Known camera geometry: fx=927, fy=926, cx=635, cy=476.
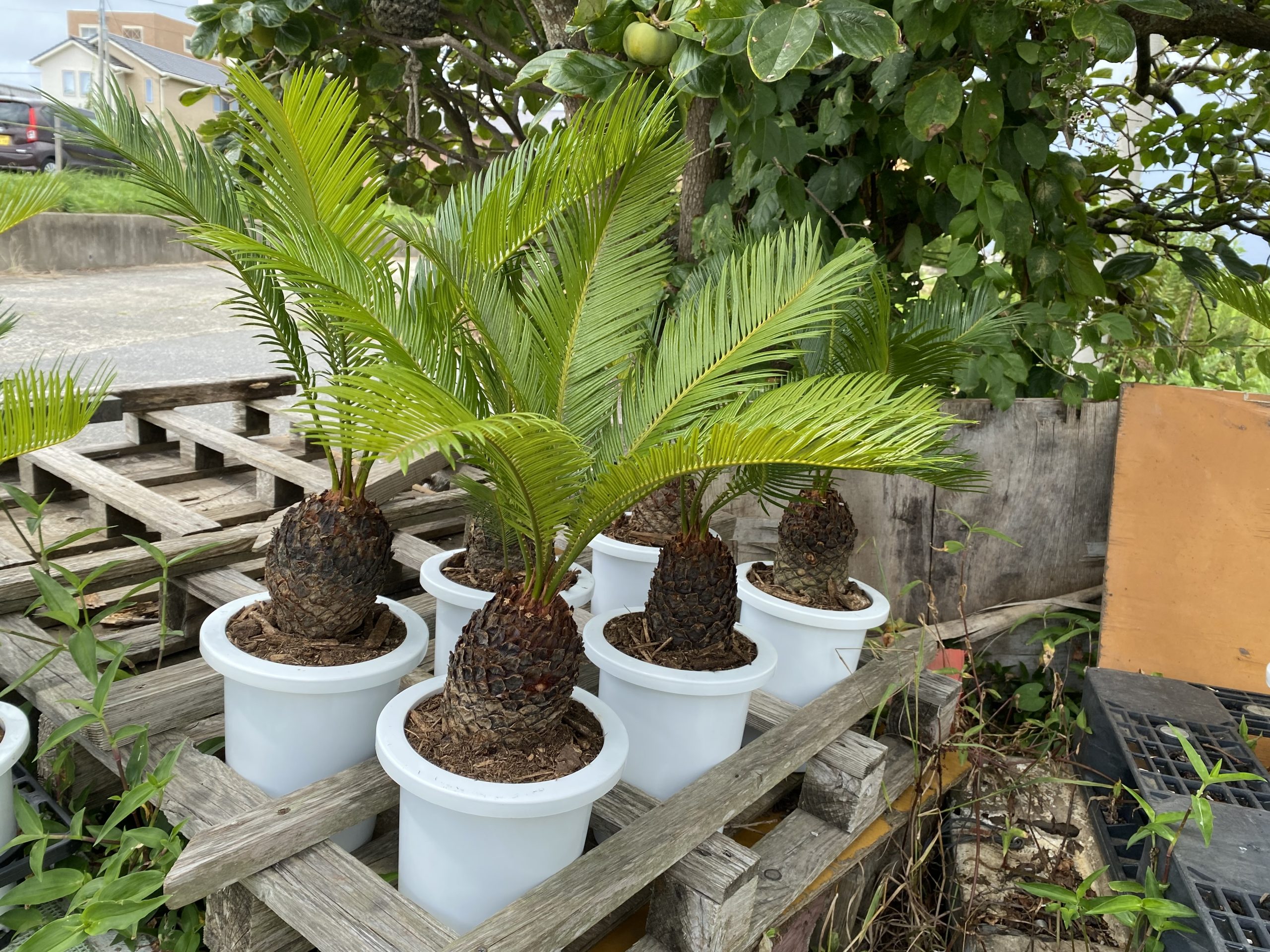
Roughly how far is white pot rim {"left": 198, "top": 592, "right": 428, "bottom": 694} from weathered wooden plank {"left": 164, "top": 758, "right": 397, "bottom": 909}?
0.44 feet

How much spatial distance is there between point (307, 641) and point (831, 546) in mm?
1091

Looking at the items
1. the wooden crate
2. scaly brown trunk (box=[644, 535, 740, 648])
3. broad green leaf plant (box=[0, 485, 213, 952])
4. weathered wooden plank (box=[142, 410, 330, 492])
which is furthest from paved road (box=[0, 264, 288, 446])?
scaly brown trunk (box=[644, 535, 740, 648])

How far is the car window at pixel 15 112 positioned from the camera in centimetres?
1407

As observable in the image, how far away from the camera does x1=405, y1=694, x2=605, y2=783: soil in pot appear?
1310 mm

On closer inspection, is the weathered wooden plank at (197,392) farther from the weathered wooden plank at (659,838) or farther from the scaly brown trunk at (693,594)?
the weathered wooden plank at (659,838)

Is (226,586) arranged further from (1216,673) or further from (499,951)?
(1216,673)

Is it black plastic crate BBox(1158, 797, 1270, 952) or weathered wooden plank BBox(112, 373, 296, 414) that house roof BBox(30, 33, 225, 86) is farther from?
black plastic crate BBox(1158, 797, 1270, 952)

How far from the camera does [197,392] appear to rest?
3.24 m

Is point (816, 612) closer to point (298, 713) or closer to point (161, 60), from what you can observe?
point (298, 713)

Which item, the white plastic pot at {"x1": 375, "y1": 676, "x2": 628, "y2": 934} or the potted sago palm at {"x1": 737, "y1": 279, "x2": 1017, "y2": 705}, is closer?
the white plastic pot at {"x1": 375, "y1": 676, "x2": 628, "y2": 934}

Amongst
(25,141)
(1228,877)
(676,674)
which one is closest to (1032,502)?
(1228,877)

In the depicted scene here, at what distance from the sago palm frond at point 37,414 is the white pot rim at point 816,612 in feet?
4.08

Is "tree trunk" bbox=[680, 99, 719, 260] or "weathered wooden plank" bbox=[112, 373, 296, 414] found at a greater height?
"tree trunk" bbox=[680, 99, 719, 260]

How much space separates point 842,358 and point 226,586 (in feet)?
4.73
